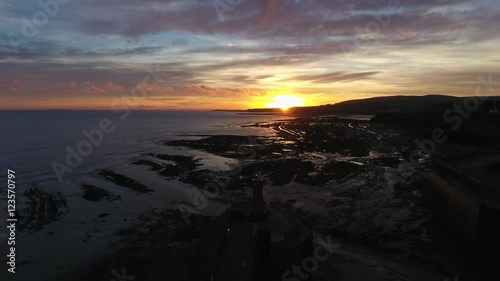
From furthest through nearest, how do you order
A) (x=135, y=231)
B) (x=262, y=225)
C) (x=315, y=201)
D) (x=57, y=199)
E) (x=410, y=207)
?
(x=57, y=199), (x=315, y=201), (x=410, y=207), (x=135, y=231), (x=262, y=225)

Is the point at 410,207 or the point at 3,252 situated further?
the point at 410,207

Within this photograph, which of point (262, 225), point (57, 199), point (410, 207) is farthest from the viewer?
point (57, 199)

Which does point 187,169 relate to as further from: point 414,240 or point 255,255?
point 255,255

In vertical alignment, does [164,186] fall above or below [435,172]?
below

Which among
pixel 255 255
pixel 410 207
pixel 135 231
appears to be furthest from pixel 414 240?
pixel 135 231

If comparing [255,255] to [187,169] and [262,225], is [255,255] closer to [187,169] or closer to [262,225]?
[262,225]

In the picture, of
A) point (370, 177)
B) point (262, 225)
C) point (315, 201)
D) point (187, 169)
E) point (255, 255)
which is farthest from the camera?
point (187, 169)

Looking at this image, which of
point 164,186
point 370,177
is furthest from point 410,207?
point 164,186

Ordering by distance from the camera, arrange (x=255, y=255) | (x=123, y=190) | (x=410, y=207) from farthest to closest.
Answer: (x=123, y=190)
(x=410, y=207)
(x=255, y=255)

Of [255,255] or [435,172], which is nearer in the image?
[255,255]
